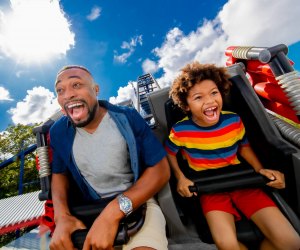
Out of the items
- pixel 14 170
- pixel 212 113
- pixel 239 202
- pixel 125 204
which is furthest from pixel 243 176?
pixel 14 170

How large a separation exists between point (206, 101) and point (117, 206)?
900 mm

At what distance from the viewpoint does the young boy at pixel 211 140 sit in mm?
1371

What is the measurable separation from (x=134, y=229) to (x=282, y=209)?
90 centimetres

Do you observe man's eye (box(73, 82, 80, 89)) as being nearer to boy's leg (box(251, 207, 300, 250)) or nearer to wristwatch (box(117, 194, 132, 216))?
wristwatch (box(117, 194, 132, 216))

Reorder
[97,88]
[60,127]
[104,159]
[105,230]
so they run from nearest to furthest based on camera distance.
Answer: [105,230]
[104,159]
[60,127]
[97,88]

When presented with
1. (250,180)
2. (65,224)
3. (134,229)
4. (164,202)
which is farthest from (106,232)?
(250,180)

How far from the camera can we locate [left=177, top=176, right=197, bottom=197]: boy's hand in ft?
4.48

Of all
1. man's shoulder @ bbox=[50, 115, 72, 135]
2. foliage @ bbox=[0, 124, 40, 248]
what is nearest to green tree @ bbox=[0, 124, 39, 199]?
foliage @ bbox=[0, 124, 40, 248]

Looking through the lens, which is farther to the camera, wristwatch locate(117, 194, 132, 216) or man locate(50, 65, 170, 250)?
man locate(50, 65, 170, 250)

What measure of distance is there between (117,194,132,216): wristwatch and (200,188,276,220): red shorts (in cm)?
55

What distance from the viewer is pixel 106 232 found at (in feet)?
3.29

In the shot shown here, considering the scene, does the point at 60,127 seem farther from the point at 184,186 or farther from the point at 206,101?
the point at 206,101

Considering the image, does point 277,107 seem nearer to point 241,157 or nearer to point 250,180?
point 241,157

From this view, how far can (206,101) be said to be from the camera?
5.10ft
